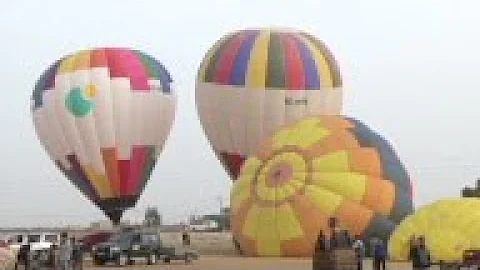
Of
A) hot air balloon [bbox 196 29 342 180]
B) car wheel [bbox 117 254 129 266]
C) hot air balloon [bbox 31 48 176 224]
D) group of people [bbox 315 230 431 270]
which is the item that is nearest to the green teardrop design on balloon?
hot air balloon [bbox 31 48 176 224]

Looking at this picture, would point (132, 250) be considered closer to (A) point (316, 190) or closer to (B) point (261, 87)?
(A) point (316, 190)

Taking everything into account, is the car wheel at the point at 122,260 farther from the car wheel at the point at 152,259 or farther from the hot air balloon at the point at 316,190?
the hot air balloon at the point at 316,190

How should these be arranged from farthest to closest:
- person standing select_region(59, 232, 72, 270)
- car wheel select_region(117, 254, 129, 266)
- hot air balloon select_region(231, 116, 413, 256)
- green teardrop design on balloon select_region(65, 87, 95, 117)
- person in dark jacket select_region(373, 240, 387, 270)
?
green teardrop design on balloon select_region(65, 87, 95, 117), car wheel select_region(117, 254, 129, 266), hot air balloon select_region(231, 116, 413, 256), person in dark jacket select_region(373, 240, 387, 270), person standing select_region(59, 232, 72, 270)

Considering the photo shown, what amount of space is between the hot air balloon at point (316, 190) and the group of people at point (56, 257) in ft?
23.7

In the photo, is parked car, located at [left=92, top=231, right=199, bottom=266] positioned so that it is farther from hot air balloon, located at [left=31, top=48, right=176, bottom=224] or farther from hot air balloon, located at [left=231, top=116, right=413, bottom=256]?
hot air balloon, located at [left=31, top=48, right=176, bottom=224]

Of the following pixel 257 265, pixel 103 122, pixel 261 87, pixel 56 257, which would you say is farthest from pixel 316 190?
pixel 103 122

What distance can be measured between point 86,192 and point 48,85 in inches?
196

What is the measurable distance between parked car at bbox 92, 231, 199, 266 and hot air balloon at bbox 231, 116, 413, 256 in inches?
104

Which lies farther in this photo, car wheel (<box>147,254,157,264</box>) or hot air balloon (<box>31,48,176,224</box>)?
hot air balloon (<box>31,48,176,224</box>)

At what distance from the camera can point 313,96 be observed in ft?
149

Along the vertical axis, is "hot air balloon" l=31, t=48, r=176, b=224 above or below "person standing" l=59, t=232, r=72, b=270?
above

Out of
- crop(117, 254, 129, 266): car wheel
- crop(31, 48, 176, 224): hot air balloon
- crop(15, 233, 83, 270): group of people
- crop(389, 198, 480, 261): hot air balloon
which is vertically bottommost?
crop(117, 254, 129, 266): car wheel

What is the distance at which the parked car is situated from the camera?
33969 mm

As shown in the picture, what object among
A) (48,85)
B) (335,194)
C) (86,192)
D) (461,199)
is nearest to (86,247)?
(86,192)
